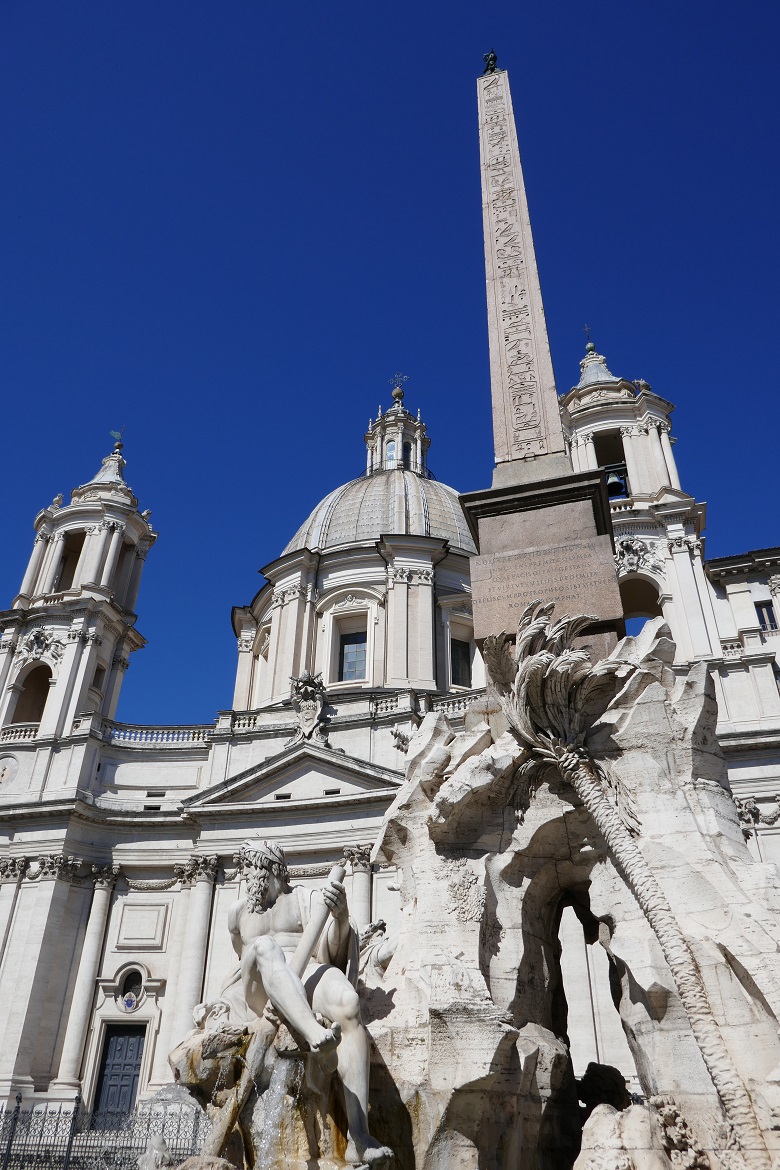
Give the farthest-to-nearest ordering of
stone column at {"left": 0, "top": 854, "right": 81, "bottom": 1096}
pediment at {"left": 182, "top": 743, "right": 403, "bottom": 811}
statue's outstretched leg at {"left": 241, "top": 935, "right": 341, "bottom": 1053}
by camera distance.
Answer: pediment at {"left": 182, "top": 743, "right": 403, "bottom": 811}
stone column at {"left": 0, "top": 854, "right": 81, "bottom": 1096}
statue's outstretched leg at {"left": 241, "top": 935, "right": 341, "bottom": 1053}

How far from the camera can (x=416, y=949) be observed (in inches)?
231

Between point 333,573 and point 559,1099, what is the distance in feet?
95.6

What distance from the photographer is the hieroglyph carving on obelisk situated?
377 inches

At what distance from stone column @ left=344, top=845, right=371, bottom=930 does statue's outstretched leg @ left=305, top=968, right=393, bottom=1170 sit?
18349 millimetres

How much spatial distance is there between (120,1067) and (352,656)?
15.7 metres

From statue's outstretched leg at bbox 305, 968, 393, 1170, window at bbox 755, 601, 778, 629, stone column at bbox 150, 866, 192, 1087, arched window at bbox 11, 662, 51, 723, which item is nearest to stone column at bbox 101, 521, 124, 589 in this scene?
arched window at bbox 11, 662, 51, 723

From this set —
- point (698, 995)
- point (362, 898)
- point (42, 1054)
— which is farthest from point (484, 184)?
point (42, 1054)

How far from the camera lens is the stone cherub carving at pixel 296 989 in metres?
4.76

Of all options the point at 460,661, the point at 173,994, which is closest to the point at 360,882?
the point at 173,994

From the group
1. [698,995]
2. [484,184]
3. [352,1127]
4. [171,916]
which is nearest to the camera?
[352,1127]

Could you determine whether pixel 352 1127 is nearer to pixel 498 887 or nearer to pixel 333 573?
pixel 498 887

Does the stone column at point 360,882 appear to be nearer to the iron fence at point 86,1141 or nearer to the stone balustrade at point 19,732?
the iron fence at point 86,1141

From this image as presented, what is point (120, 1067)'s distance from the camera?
77.6ft

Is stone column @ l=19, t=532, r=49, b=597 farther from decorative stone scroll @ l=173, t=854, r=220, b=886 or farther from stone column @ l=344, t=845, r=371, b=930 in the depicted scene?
stone column @ l=344, t=845, r=371, b=930
